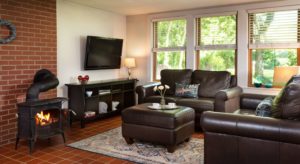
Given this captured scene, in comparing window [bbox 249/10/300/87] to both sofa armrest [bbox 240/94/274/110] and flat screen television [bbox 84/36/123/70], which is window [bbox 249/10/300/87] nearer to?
sofa armrest [bbox 240/94/274/110]

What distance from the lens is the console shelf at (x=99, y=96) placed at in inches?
188

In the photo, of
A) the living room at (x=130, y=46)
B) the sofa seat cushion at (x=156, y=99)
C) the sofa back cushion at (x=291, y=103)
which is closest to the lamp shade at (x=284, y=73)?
the living room at (x=130, y=46)

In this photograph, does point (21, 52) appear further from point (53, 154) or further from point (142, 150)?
point (142, 150)

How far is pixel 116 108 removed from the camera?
578 cm

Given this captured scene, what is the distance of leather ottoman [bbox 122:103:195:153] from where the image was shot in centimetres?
331

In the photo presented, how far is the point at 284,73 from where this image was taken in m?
3.72

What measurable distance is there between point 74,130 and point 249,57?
3.58 m

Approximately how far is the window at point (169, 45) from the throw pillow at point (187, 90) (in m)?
1.11

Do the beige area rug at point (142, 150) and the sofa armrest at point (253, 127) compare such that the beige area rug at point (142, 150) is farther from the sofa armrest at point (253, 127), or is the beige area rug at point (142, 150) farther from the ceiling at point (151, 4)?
the ceiling at point (151, 4)

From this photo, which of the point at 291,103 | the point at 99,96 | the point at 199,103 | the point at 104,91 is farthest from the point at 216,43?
the point at 291,103

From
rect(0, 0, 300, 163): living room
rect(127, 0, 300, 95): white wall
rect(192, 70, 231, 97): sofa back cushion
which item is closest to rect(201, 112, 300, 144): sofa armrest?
rect(0, 0, 300, 163): living room

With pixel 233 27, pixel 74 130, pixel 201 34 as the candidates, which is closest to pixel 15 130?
pixel 74 130

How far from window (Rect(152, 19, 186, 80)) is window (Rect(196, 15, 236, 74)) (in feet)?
1.26

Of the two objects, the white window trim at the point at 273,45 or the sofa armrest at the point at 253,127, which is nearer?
the sofa armrest at the point at 253,127
